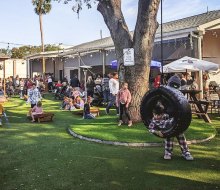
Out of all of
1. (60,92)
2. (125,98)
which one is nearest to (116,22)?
(125,98)

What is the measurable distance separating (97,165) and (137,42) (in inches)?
216

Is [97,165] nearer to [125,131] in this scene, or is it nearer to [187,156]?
[187,156]

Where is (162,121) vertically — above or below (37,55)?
below

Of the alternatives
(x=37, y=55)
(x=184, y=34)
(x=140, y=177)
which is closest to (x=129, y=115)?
(x=140, y=177)

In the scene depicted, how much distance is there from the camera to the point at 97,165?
6.77 metres

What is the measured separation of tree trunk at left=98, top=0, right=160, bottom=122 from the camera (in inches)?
432

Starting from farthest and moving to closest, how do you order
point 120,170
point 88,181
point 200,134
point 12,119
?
point 12,119 → point 200,134 → point 120,170 → point 88,181

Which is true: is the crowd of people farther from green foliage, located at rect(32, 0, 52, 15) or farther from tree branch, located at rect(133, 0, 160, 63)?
green foliage, located at rect(32, 0, 52, 15)

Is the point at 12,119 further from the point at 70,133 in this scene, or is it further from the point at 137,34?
the point at 137,34

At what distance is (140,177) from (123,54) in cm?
614

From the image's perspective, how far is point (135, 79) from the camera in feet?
36.8

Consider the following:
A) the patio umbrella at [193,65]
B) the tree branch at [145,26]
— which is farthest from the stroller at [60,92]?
the tree branch at [145,26]

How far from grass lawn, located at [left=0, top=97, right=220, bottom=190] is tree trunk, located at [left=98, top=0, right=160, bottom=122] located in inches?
65.0

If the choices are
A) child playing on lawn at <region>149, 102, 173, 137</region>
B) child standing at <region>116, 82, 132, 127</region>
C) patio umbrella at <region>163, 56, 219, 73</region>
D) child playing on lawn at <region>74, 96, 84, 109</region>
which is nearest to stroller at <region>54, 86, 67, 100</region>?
child playing on lawn at <region>74, 96, 84, 109</region>
